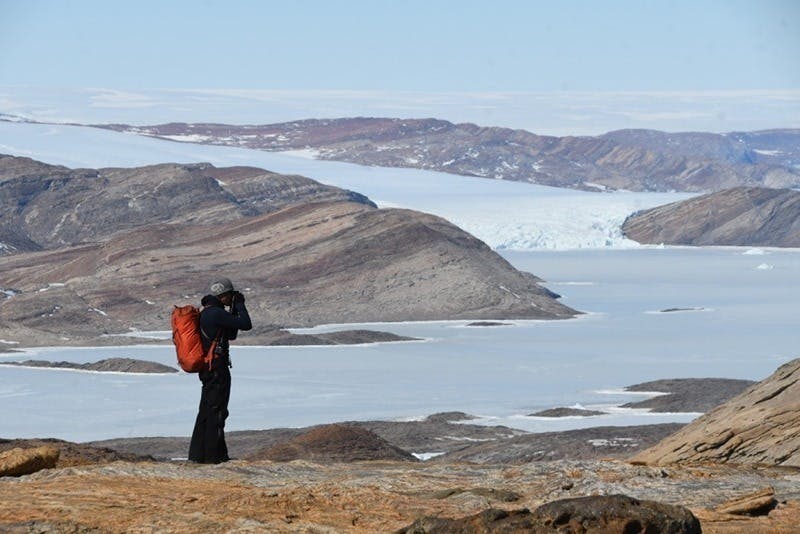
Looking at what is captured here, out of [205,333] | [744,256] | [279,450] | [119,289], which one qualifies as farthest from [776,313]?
[205,333]

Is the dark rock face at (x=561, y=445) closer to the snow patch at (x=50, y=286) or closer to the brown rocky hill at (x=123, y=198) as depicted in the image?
the snow patch at (x=50, y=286)

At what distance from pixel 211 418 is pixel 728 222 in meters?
97.2

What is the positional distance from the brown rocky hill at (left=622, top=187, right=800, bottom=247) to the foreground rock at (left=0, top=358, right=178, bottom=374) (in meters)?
62.2

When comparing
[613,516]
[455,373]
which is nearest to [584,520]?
[613,516]

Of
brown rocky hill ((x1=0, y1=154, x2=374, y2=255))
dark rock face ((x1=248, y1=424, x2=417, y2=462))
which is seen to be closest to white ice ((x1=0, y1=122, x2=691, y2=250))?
brown rocky hill ((x1=0, y1=154, x2=374, y2=255))

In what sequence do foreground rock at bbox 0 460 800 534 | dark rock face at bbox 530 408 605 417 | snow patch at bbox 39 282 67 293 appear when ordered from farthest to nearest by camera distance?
snow patch at bbox 39 282 67 293, dark rock face at bbox 530 408 605 417, foreground rock at bbox 0 460 800 534

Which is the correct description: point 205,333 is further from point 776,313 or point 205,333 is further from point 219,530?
point 776,313

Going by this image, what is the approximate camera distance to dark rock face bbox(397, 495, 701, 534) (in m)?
6.30

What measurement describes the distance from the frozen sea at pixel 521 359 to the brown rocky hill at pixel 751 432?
57.5 ft

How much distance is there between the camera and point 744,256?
90.9m

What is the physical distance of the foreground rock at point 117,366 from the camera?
1617 inches

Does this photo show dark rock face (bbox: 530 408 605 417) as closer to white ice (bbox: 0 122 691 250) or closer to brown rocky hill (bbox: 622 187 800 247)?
white ice (bbox: 0 122 691 250)

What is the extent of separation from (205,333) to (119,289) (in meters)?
51.7

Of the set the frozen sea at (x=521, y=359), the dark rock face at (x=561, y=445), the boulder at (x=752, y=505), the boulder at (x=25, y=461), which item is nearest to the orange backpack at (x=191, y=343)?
the boulder at (x=25, y=461)
